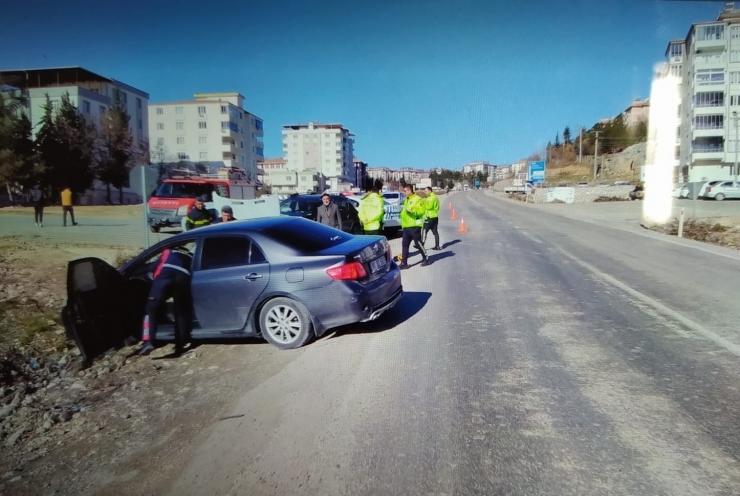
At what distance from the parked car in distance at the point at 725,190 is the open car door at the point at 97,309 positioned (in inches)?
1766

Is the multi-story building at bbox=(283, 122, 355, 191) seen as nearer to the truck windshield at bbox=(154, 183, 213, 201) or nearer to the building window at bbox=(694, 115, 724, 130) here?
the building window at bbox=(694, 115, 724, 130)

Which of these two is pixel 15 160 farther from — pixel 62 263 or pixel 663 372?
pixel 663 372

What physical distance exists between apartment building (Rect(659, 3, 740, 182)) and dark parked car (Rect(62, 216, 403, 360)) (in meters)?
51.6

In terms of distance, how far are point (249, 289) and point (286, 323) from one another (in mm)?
563

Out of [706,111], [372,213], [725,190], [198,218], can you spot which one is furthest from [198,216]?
[706,111]

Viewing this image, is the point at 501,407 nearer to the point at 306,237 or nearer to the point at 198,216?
the point at 306,237

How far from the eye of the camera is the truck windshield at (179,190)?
62.8 ft

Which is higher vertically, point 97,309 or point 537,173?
point 537,173

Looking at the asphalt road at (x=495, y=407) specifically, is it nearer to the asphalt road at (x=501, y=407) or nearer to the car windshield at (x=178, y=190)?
the asphalt road at (x=501, y=407)

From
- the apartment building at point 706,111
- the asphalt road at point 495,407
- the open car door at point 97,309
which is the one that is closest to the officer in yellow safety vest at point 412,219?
the asphalt road at point 495,407

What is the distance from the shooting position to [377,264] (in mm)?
6438

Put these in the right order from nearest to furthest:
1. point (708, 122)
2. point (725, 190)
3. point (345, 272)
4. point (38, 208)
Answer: point (345, 272), point (38, 208), point (725, 190), point (708, 122)

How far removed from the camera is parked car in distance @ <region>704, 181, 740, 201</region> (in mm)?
39531

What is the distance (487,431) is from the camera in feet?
11.8
